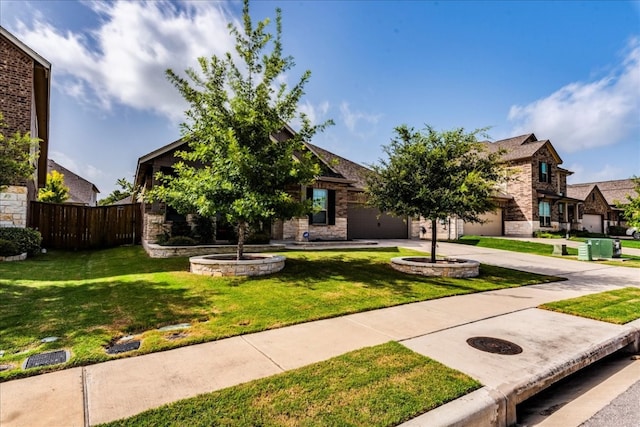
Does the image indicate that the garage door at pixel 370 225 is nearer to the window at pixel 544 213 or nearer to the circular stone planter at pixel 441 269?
the circular stone planter at pixel 441 269

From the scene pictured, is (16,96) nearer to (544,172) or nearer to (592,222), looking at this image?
(544,172)

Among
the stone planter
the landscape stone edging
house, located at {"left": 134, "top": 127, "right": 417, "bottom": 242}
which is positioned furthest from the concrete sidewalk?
the stone planter

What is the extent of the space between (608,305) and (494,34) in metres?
9.42

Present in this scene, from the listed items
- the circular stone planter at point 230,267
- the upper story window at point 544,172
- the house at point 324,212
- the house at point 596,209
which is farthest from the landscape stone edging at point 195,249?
the house at point 596,209

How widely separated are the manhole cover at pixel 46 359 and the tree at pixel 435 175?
8.22m

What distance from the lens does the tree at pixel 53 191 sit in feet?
81.3

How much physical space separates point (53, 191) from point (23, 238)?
18136mm

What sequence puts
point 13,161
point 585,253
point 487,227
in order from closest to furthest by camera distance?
point 13,161, point 585,253, point 487,227

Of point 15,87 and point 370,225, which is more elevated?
point 15,87

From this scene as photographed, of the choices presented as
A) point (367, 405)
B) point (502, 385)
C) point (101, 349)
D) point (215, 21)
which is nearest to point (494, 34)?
point (215, 21)

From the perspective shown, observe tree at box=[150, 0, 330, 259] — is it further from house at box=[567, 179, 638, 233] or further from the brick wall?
house at box=[567, 179, 638, 233]

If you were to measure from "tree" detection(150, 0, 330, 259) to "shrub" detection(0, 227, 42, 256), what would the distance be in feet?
19.7

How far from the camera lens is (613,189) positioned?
40.0 meters

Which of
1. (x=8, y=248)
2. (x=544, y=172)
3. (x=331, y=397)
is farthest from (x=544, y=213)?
(x=8, y=248)
